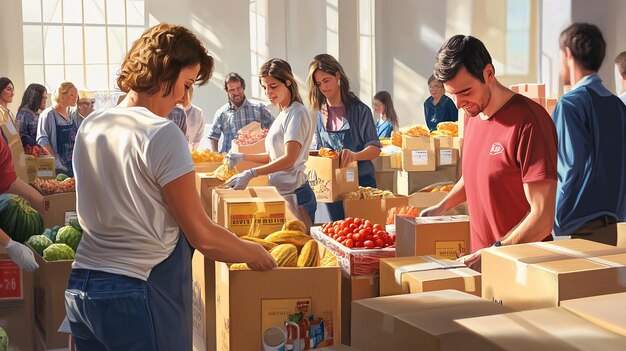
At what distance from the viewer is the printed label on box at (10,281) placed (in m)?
3.74

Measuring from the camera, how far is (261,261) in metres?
2.57

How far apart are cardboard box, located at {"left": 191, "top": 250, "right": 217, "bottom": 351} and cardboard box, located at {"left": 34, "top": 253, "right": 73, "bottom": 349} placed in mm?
760

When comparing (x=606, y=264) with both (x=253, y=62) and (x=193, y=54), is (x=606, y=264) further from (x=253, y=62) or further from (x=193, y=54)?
(x=253, y=62)

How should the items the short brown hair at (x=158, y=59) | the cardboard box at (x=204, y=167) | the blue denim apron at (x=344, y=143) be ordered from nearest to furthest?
the short brown hair at (x=158, y=59) → the blue denim apron at (x=344, y=143) → the cardboard box at (x=204, y=167)

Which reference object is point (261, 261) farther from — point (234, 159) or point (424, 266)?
point (234, 159)

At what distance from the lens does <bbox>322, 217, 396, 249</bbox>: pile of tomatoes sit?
3.20 metres

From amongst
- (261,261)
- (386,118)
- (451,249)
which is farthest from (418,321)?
(386,118)

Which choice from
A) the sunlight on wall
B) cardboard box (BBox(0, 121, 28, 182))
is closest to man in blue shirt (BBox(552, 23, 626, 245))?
cardboard box (BBox(0, 121, 28, 182))

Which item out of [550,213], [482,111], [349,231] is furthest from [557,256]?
[349,231]

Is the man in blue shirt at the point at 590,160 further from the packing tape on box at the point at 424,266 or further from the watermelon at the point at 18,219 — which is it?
the watermelon at the point at 18,219

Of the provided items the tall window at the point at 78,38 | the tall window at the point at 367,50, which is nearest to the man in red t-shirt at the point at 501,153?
the tall window at the point at 367,50

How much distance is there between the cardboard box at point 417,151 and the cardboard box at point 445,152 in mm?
63

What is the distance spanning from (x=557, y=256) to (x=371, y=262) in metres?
1.16

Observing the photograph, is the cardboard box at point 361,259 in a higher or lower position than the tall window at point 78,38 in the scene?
lower
